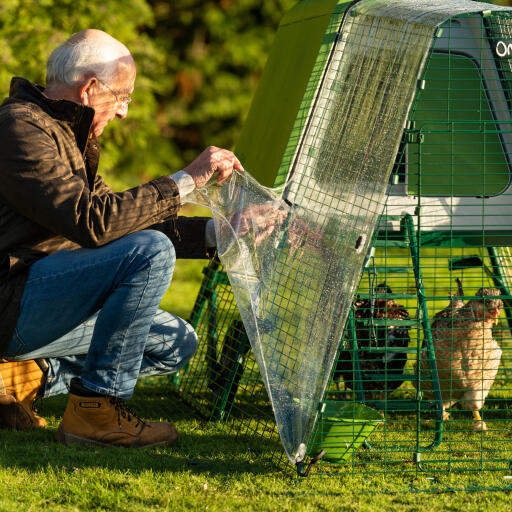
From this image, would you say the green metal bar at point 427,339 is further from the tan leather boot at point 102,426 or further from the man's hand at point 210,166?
the tan leather boot at point 102,426

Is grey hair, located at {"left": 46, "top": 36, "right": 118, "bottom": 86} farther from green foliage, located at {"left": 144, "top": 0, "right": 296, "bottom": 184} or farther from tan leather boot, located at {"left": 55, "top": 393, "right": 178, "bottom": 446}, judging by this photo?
green foliage, located at {"left": 144, "top": 0, "right": 296, "bottom": 184}

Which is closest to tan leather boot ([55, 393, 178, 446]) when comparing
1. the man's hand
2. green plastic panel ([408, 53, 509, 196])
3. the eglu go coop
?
the eglu go coop

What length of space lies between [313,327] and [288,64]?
66.2 inches

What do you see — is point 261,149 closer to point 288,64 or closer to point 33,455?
point 288,64

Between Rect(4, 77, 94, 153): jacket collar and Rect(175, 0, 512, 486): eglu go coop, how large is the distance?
2.71ft

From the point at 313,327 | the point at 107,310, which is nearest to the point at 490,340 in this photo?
the point at 313,327

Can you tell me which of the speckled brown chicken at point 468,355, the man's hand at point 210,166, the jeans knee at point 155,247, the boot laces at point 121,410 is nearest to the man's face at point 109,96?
the man's hand at point 210,166

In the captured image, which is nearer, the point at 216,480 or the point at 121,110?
the point at 216,480

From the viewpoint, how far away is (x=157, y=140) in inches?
414

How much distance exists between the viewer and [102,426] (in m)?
3.16

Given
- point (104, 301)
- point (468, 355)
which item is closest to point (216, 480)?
point (104, 301)

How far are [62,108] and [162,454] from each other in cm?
135

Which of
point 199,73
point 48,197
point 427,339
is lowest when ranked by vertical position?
point 427,339

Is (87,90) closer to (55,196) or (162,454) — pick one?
(55,196)
